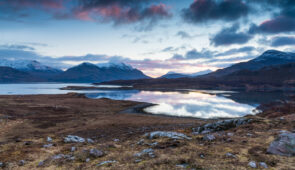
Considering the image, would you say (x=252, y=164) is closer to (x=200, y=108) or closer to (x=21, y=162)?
(x=21, y=162)

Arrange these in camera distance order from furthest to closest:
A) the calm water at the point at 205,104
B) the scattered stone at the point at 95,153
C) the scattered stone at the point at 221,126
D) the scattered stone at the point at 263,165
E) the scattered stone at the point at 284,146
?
the calm water at the point at 205,104, the scattered stone at the point at 221,126, the scattered stone at the point at 95,153, the scattered stone at the point at 284,146, the scattered stone at the point at 263,165

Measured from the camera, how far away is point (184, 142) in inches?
664

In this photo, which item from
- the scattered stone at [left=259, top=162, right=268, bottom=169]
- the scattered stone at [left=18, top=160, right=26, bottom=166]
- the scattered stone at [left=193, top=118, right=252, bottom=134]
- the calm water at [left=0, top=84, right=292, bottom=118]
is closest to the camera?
the scattered stone at [left=259, top=162, right=268, bottom=169]

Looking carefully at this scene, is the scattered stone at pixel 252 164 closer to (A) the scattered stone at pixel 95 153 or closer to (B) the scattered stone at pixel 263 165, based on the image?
(B) the scattered stone at pixel 263 165

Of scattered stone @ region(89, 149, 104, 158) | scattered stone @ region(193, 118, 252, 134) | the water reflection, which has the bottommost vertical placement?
the water reflection

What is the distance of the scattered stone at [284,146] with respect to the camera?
12570 millimetres

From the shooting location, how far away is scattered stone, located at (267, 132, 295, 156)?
41.2 ft

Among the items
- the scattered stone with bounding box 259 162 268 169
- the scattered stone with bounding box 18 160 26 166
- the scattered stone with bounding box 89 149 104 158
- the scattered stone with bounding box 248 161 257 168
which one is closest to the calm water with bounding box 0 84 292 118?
the scattered stone with bounding box 89 149 104 158

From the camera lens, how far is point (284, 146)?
12891mm

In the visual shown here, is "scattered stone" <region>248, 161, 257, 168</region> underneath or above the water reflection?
above

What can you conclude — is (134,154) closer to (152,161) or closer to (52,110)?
(152,161)

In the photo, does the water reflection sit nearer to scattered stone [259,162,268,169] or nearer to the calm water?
the calm water

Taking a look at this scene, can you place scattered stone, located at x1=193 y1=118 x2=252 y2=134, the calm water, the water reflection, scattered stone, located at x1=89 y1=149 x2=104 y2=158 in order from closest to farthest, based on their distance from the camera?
1. scattered stone, located at x1=89 y1=149 x2=104 y2=158
2. scattered stone, located at x1=193 y1=118 x2=252 y2=134
3. the water reflection
4. the calm water

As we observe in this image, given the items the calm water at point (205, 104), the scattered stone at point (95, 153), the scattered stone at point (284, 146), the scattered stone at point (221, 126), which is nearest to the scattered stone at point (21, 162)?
the scattered stone at point (95, 153)
